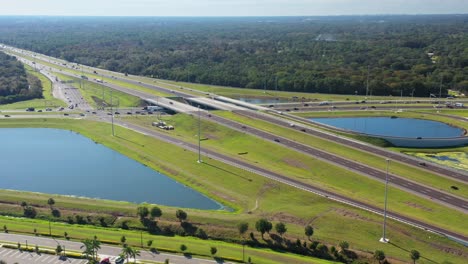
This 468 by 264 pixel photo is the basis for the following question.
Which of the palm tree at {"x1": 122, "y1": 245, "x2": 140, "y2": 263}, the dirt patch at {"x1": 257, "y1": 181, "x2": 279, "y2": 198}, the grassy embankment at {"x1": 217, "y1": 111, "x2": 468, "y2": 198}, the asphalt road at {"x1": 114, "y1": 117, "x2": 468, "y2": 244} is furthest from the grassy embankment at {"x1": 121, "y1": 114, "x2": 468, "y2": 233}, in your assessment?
the palm tree at {"x1": 122, "y1": 245, "x2": 140, "y2": 263}

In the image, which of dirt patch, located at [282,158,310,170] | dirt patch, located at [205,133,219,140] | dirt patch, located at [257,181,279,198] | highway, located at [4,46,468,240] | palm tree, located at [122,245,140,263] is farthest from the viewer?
dirt patch, located at [205,133,219,140]

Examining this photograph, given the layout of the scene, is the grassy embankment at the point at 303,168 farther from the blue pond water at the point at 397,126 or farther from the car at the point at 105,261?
the car at the point at 105,261

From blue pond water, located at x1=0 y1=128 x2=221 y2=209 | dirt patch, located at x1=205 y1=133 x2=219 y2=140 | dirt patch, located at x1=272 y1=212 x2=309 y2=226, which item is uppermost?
dirt patch, located at x1=205 y1=133 x2=219 y2=140

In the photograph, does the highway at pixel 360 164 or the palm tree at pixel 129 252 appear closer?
the palm tree at pixel 129 252

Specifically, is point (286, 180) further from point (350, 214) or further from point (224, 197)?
point (350, 214)

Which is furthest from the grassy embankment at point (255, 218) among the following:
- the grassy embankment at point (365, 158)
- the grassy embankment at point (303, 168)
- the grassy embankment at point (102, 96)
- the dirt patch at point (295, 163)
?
the grassy embankment at point (102, 96)

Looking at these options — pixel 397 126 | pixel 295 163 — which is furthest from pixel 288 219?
pixel 397 126

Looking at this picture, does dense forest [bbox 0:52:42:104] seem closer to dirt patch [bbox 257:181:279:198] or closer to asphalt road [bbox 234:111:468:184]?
asphalt road [bbox 234:111:468:184]
